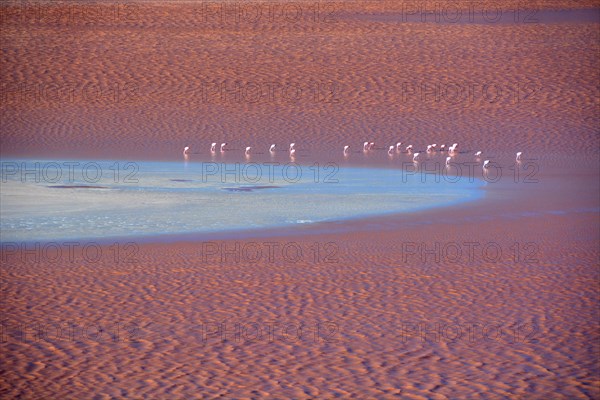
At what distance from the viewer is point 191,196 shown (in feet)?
48.4

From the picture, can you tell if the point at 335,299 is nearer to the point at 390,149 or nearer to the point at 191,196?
the point at 191,196

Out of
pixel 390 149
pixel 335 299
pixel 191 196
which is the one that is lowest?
pixel 335 299

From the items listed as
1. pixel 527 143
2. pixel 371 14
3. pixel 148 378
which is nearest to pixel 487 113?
pixel 527 143

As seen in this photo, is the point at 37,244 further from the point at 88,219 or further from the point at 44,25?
the point at 44,25

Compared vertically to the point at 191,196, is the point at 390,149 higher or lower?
higher

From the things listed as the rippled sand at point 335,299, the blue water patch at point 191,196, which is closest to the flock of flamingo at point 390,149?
the rippled sand at point 335,299

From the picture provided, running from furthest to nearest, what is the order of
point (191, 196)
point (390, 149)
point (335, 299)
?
point (390, 149) < point (191, 196) < point (335, 299)

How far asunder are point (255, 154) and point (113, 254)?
31.8ft

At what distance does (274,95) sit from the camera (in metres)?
25.7

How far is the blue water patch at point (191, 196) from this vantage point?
12328mm

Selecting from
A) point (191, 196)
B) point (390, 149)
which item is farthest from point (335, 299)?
point (390, 149)

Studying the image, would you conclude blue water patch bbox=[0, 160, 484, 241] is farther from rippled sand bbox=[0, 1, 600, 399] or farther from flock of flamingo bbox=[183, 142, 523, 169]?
flock of flamingo bbox=[183, 142, 523, 169]

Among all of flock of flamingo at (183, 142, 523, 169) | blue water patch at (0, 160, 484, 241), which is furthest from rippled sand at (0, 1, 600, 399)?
blue water patch at (0, 160, 484, 241)

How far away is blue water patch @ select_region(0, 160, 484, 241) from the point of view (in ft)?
40.4
